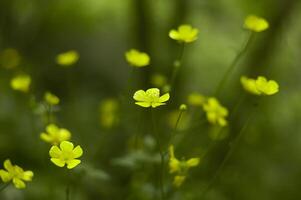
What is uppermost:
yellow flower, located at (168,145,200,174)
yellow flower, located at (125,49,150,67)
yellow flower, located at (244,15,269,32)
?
yellow flower, located at (244,15,269,32)

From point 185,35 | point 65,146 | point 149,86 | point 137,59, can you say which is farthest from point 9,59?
point 65,146

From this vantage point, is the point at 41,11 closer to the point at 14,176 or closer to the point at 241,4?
the point at 241,4

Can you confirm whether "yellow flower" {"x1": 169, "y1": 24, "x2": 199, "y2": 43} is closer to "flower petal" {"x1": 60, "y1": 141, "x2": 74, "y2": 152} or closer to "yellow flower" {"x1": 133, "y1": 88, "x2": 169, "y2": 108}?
"yellow flower" {"x1": 133, "y1": 88, "x2": 169, "y2": 108}

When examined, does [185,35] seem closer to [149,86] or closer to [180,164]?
[180,164]

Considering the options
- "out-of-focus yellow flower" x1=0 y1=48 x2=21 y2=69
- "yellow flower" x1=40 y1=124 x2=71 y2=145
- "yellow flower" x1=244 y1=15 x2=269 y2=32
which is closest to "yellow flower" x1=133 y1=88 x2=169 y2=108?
"yellow flower" x1=40 y1=124 x2=71 y2=145

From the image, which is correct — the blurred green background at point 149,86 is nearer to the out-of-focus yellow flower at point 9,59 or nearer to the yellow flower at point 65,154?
the out-of-focus yellow flower at point 9,59

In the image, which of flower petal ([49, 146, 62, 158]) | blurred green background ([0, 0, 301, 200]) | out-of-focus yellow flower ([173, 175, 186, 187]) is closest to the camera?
flower petal ([49, 146, 62, 158])

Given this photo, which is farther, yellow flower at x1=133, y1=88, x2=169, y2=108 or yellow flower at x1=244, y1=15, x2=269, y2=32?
yellow flower at x1=244, y1=15, x2=269, y2=32

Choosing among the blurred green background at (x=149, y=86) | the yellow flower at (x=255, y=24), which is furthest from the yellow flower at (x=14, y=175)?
the yellow flower at (x=255, y=24)
